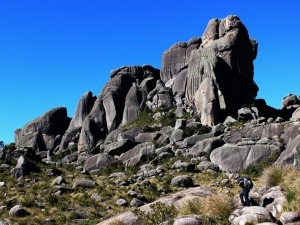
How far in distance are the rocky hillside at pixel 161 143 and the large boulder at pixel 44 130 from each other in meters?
0.23

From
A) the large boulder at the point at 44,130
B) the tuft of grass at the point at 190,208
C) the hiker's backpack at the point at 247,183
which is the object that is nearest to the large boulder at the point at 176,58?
the large boulder at the point at 44,130

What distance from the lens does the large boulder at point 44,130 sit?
87375 millimetres

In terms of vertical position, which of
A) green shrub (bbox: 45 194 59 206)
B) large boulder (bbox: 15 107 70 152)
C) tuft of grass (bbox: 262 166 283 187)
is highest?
large boulder (bbox: 15 107 70 152)

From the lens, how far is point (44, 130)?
89.2 meters

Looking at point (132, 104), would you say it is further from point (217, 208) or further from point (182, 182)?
point (217, 208)

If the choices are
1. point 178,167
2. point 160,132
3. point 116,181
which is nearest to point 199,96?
point 160,132

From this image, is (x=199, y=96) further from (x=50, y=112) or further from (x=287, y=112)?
(x=50, y=112)

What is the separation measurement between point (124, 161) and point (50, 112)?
35558mm

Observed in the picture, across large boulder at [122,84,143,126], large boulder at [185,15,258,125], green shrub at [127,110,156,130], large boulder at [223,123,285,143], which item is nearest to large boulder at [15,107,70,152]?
large boulder at [122,84,143,126]

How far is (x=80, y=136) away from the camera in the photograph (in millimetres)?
80312

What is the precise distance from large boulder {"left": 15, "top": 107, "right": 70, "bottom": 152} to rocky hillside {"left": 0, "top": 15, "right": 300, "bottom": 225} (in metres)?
0.23

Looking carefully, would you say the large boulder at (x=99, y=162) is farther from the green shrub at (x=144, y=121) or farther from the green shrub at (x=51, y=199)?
the green shrub at (x=51, y=199)

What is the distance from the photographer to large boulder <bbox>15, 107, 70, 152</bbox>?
8738 cm

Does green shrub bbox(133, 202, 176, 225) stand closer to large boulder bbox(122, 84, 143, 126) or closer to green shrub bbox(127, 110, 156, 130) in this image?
green shrub bbox(127, 110, 156, 130)
